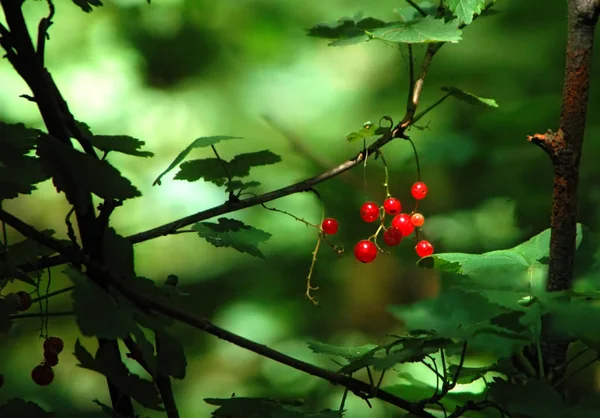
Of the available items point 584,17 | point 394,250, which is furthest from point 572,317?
point 394,250

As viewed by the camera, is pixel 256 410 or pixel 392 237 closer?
pixel 256 410

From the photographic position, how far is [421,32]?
908 millimetres

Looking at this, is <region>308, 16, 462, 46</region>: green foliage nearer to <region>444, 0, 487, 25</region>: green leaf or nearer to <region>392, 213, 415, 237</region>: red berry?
<region>444, 0, 487, 25</region>: green leaf

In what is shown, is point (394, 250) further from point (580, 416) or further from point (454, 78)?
point (580, 416)

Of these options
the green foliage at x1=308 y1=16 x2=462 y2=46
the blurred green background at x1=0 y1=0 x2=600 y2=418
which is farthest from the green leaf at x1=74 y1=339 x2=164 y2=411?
the blurred green background at x1=0 y1=0 x2=600 y2=418

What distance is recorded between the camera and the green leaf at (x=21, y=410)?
64cm

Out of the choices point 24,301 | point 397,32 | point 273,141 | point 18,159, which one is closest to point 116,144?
point 18,159

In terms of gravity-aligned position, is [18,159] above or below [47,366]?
above

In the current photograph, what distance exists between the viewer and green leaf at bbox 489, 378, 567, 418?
654 mm

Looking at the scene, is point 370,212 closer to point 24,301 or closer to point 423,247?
point 423,247

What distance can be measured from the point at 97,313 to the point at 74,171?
11 centimetres

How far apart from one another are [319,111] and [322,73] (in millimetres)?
80

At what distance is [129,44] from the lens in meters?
1.59

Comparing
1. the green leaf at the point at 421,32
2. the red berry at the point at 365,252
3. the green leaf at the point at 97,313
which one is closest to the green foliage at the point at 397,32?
the green leaf at the point at 421,32
